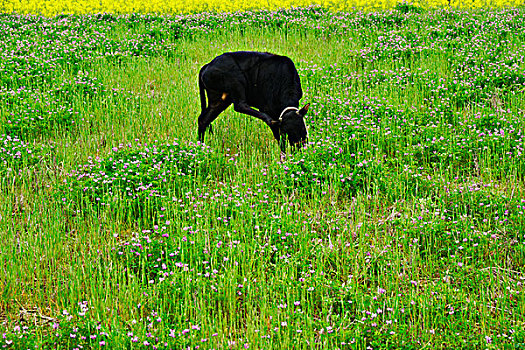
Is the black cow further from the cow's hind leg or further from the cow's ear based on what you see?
the cow's ear

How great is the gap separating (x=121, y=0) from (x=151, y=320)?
18.8 m

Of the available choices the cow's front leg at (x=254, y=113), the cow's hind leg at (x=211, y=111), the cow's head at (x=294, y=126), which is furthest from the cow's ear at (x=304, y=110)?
the cow's hind leg at (x=211, y=111)

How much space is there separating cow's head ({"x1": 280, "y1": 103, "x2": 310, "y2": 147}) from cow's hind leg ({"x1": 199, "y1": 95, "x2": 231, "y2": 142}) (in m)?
1.11

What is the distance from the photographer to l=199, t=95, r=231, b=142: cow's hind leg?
9.06m

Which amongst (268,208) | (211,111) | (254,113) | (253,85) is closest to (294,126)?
(254,113)

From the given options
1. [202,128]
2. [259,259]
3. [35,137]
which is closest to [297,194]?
[259,259]

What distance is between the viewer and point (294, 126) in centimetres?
852

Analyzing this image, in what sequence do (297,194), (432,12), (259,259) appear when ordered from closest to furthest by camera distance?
(259,259) < (297,194) < (432,12)

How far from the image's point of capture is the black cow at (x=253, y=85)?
→ 8.84m

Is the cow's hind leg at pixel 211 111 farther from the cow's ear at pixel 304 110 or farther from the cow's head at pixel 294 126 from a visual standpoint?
the cow's ear at pixel 304 110

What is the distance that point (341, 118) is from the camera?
970 centimetres

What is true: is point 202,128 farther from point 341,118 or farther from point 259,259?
point 259,259

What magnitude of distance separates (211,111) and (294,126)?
152 cm

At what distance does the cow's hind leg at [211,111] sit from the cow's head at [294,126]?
111 centimetres
